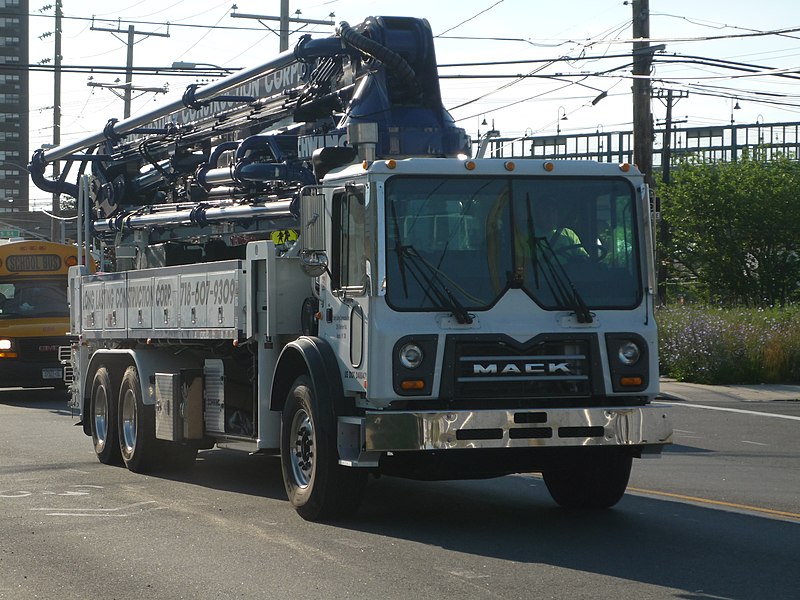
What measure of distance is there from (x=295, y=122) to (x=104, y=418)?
3952 millimetres

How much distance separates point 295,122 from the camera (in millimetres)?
13000

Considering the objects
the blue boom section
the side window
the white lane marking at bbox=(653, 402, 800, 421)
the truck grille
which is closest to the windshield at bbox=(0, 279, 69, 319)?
the blue boom section

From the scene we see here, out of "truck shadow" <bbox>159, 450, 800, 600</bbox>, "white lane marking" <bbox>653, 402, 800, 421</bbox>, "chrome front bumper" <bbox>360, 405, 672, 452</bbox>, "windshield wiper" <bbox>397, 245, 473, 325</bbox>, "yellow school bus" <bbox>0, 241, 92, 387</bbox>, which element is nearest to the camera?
"truck shadow" <bbox>159, 450, 800, 600</bbox>

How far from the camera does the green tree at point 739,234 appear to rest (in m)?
33.8

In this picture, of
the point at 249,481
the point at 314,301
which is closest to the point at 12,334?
the point at 249,481

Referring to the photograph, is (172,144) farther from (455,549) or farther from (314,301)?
(455,549)

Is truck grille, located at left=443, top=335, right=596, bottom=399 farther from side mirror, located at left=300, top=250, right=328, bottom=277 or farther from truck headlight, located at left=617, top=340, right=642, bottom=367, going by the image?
side mirror, located at left=300, top=250, right=328, bottom=277

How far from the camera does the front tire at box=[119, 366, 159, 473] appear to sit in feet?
43.6

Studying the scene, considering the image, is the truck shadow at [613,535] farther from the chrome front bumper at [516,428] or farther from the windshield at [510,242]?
the windshield at [510,242]

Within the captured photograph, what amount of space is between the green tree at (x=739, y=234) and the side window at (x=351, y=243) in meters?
24.7

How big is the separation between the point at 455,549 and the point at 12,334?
54.9 ft

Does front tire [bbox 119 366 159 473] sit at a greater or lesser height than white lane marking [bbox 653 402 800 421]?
greater

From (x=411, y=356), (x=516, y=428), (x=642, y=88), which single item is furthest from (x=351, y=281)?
(x=642, y=88)

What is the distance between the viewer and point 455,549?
8.84 m
